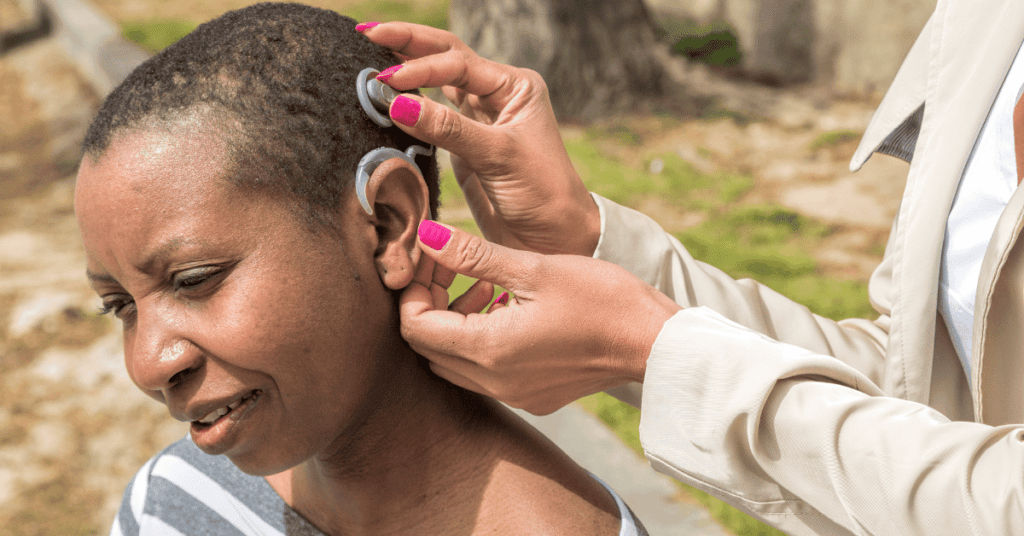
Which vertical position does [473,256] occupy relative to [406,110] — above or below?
below

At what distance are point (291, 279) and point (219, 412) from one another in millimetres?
306

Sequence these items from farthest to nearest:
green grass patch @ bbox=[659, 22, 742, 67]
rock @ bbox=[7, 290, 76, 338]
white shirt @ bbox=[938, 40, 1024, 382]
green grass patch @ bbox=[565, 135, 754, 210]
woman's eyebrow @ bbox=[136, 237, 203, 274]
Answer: green grass patch @ bbox=[659, 22, 742, 67] → green grass patch @ bbox=[565, 135, 754, 210] → rock @ bbox=[7, 290, 76, 338] → white shirt @ bbox=[938, 40, 1024, 382] → woman's eyebrow @ bbox=[136, 237, 203, 274]

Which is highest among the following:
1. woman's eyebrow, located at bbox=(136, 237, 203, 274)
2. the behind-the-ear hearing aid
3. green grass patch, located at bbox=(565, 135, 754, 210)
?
the behind-the-ear hearing aid

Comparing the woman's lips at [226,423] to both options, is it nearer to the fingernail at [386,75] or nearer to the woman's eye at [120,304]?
the woman's eye at [120,304]

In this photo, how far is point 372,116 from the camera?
167cm

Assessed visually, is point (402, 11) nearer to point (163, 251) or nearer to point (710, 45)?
point (710, 45)

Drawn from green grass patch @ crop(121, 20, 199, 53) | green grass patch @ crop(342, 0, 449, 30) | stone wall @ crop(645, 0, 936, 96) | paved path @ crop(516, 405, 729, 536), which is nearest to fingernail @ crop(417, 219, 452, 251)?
paved path @ crop(516, 405, 729, 536)

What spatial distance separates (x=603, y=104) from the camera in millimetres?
7977

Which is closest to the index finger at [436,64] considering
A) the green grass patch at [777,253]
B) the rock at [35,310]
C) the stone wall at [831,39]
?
the green grass patch at [777,253]

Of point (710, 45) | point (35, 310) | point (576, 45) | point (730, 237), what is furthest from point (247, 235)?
point (710, 45)

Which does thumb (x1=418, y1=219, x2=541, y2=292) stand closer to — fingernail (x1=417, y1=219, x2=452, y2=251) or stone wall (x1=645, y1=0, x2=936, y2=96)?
fingernail (x1=417, y1=219, x2=452, y2=251)

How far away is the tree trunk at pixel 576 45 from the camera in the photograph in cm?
744

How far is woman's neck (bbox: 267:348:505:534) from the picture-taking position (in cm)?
178

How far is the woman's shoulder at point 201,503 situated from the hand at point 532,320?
57 centimetres
